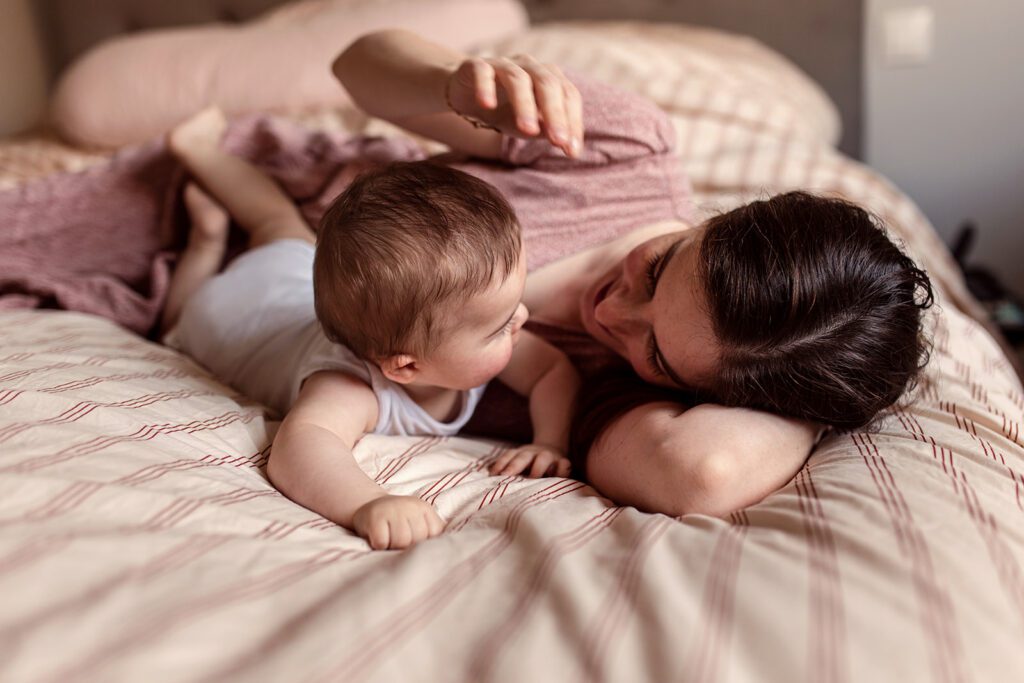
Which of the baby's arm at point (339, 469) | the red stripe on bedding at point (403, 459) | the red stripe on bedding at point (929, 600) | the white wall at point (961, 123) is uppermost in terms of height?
the red stripe on bedding at point (929, 600)

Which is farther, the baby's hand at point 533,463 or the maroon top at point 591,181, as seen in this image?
the maroon top at point 591,181

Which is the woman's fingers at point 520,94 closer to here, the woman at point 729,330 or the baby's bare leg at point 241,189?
the woman at point 729,330

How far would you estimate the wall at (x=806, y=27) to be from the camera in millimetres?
2059

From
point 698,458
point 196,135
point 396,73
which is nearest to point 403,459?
point 698,458

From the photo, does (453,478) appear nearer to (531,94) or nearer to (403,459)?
(403,459)

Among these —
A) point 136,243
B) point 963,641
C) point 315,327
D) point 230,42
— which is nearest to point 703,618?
point 963,641

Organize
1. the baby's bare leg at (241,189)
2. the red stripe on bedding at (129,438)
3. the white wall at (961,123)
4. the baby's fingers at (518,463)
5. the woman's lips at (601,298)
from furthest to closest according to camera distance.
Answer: the white wall at (961,123), the baby's bare leg at (241,189), the woman's lips at (601,298), the baby's fingers at (518,463), the red stripe on bedding at (129,438)

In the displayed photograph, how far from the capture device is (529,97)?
2.59 ft

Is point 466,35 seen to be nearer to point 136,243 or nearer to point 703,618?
point 136,243

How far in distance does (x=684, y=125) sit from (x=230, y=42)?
1025 mm

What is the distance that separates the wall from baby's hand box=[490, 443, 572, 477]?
1667 millimetres

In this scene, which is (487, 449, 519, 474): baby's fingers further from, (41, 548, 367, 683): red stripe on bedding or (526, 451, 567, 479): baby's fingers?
(41, 548, 367, 683): red stripe on bedding

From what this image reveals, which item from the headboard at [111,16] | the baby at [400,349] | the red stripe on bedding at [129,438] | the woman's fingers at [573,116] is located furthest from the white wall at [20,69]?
the woman's fingers at [573,116]

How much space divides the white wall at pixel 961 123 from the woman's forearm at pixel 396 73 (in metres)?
1.44
